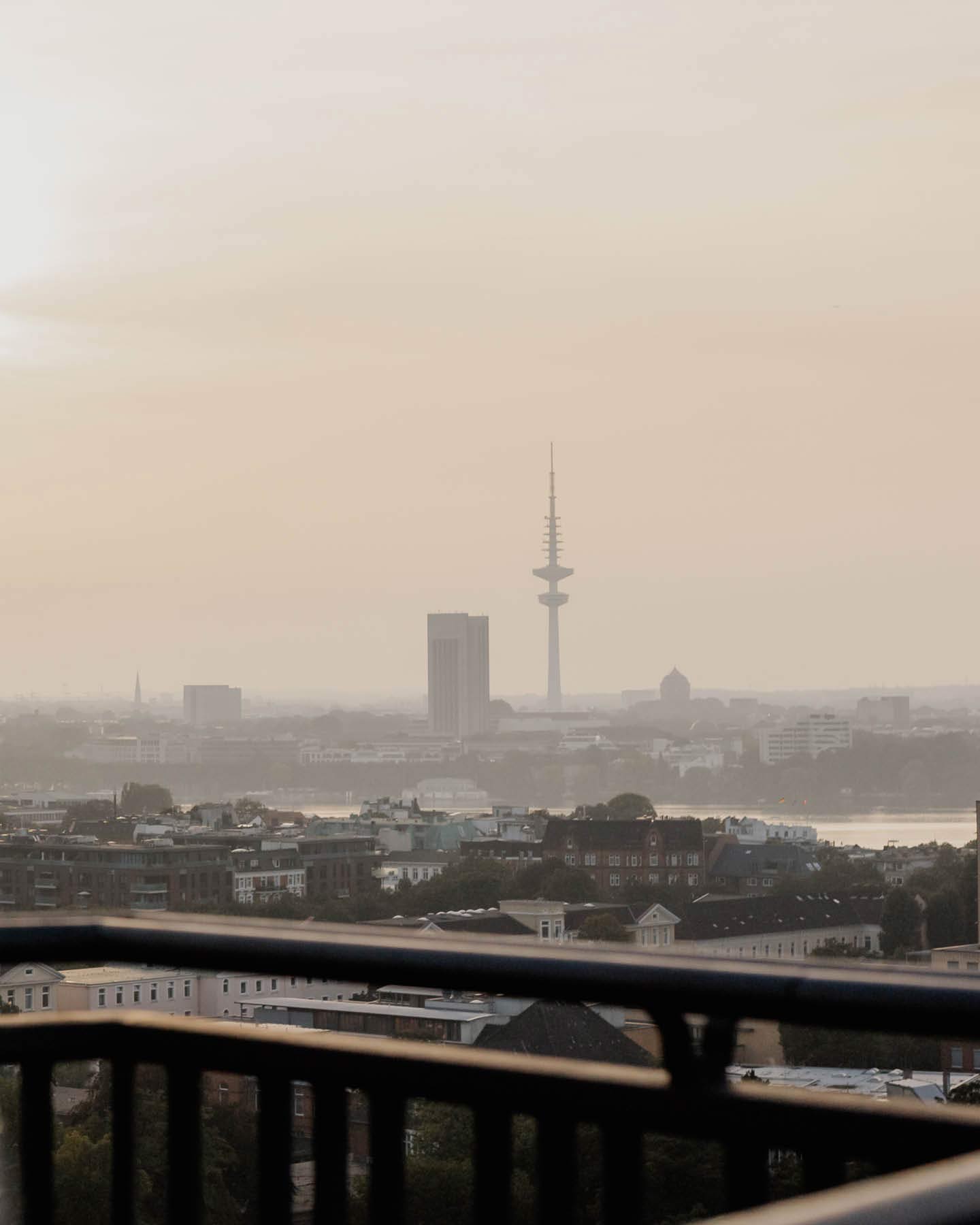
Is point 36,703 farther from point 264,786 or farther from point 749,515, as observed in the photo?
point 749,515

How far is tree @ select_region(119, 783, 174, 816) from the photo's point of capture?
38844 mm

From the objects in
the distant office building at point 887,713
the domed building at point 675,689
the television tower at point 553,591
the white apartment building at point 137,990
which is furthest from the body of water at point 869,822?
the white apartment building at point 137,990

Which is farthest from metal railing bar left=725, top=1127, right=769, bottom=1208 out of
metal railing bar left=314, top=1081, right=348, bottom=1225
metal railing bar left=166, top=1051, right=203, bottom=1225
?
metal railing bar left=166, top=1051, right=203, bottom=1225

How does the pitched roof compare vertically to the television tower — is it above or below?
below

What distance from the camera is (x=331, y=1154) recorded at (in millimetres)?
1145

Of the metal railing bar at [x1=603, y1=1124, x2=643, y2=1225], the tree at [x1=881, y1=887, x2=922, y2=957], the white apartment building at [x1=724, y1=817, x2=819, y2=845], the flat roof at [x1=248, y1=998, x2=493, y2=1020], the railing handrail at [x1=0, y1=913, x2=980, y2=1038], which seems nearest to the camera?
the railing handrail at [x1=0, y1=913, x2=980, y2=1038]

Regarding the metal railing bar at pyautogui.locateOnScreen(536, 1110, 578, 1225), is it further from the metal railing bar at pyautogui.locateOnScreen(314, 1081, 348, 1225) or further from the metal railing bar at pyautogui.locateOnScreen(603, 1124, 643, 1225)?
the metal railing bar at pyautogui.locateOnScreen(314, 1081, 348, 1225)

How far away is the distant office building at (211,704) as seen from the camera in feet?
205

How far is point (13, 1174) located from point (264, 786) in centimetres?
5180

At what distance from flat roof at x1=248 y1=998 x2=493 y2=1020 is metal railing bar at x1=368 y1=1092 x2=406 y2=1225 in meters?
0.26

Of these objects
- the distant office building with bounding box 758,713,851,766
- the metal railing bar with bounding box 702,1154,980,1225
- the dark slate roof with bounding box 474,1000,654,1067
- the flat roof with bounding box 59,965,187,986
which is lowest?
the distant office building with bounding box 758,713,851,766

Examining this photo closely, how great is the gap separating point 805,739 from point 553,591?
2432cm

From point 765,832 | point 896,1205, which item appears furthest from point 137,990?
point 765,832

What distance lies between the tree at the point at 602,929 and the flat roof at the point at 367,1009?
15.4 m
